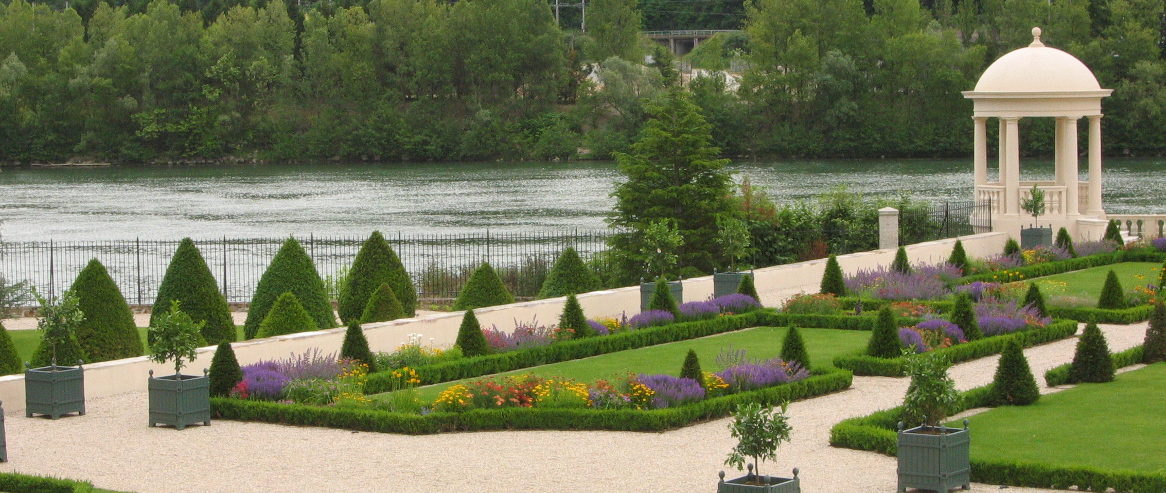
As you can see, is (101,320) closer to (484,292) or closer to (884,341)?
(484,292)

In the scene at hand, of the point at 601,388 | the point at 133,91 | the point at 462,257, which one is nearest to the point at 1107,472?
the point at 601,388

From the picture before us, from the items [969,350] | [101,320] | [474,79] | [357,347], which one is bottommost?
[969,350]

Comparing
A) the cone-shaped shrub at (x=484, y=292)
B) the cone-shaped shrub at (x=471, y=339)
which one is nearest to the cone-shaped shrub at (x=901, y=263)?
the cone-shaped shrub at (x=484, y=292)

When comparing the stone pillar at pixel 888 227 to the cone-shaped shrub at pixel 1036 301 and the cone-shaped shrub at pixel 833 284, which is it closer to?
the cone-shaped shrub at pixel 833 284

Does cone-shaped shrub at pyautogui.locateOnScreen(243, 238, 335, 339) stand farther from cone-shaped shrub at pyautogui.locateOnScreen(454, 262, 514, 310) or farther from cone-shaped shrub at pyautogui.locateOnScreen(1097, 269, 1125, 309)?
cone-shaped shrub at pyautogui.locateOnScreen(1097, 269, 1125, 309)

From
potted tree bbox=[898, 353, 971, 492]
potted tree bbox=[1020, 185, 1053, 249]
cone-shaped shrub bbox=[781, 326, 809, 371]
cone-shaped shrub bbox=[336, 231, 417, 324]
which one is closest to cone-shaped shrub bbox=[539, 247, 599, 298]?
cone-shaped shrub bbox=[336, 231, 417, 324]

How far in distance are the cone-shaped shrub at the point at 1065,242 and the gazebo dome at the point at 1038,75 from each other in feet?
14.1

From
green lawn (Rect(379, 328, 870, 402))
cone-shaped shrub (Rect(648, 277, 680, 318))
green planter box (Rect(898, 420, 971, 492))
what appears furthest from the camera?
cone-shaped shrub (Rect(648, 277, 680, 318))

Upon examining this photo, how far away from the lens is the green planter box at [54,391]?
1883cm

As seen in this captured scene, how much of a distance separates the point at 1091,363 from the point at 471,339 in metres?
8.00

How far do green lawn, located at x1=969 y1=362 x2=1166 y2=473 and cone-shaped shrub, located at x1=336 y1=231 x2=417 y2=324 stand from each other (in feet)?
41.8

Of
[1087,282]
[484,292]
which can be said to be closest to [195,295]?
[484,292]

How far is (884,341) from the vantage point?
850 inches

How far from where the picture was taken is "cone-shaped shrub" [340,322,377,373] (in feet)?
69.4
